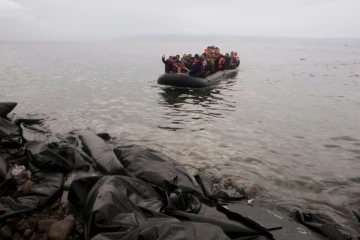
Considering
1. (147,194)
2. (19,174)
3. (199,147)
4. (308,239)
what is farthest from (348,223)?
(19,174)

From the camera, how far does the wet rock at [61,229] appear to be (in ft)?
13.9

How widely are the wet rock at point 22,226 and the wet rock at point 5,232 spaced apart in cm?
12

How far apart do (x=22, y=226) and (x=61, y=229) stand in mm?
606

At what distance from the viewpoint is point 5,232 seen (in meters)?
4.14

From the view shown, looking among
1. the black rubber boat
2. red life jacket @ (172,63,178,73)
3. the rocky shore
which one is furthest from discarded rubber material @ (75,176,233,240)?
red life jacket @ (172,63,178,73)

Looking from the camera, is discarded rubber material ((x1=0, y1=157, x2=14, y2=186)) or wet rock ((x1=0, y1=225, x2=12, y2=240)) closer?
wet rock ((x1=0, y1=225, x2=12, y2=240))

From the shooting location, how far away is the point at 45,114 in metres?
12.1

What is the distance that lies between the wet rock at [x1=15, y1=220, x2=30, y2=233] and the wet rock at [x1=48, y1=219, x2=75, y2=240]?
1.29 feet

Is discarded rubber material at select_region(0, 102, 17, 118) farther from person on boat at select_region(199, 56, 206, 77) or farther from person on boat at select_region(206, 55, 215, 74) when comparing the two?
person on boat at select_region(206, 55, 215, 74)

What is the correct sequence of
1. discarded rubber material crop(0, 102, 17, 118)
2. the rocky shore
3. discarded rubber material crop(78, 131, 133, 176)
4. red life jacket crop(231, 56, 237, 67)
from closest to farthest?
1. the rocky shore
2. discarded rubber material crop(78, 131, 133, 176)
3. discarded rubber material crop(0, 102, 17, 118)
4. red life jacket crop(231, 56, 237, 67)

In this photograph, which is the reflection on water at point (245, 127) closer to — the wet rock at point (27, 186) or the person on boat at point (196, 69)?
the person on boat at point (196, 69)

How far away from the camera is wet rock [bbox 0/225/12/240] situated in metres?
4.12

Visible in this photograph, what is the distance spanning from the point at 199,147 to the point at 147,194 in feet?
13.6

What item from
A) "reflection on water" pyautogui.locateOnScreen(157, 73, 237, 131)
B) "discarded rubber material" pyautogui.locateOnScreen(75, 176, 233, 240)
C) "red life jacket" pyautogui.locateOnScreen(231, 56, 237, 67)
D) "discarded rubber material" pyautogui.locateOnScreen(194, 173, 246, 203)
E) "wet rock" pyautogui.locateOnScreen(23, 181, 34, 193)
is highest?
"discarded rubber material" pyautogui.locateOnScreen(75, 176, 233, 240)
